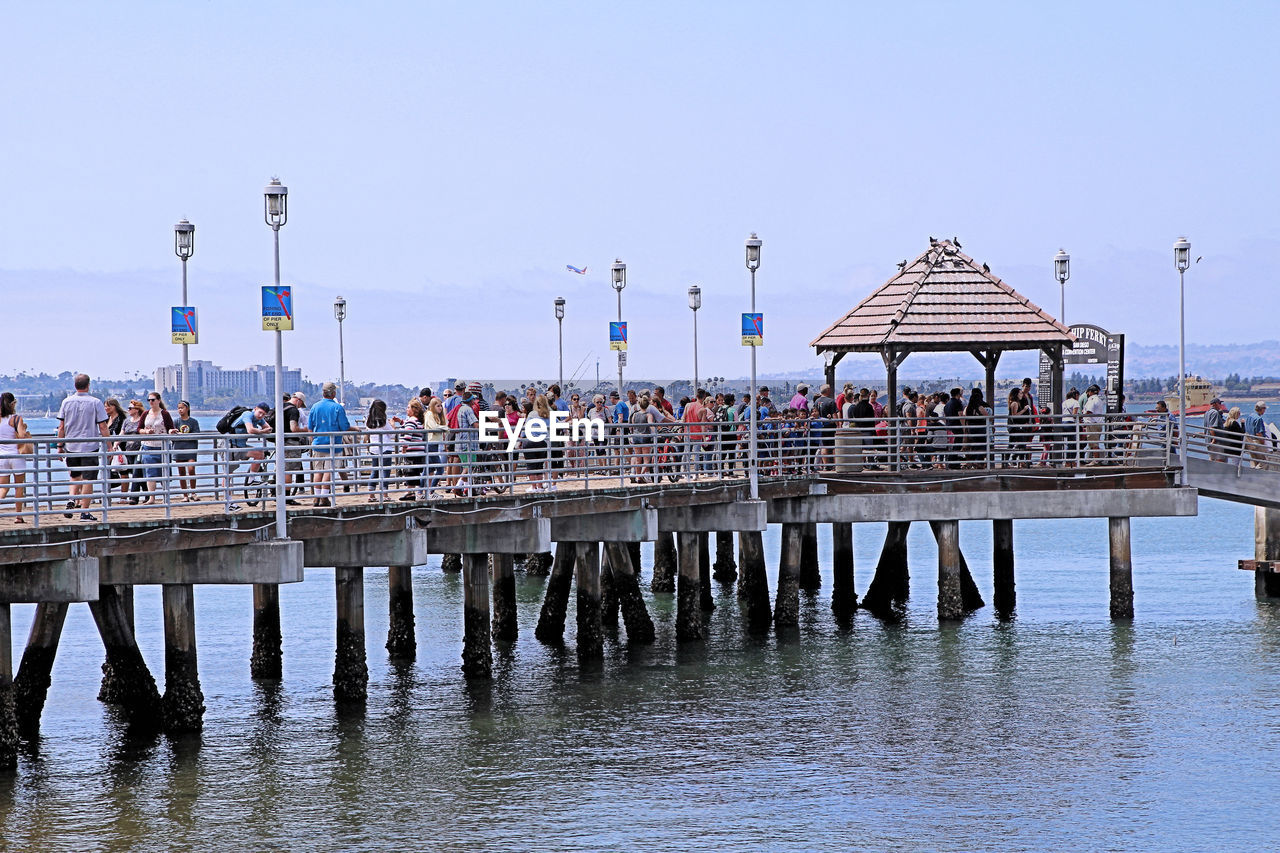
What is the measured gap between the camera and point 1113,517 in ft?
103

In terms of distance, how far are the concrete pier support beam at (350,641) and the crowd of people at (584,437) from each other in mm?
1184

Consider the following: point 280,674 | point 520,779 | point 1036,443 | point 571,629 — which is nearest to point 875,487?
point 1036,443

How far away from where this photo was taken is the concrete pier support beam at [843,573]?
34.7 m

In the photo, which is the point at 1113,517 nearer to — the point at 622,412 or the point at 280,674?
the point at 622,412

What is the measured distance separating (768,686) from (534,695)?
335cm

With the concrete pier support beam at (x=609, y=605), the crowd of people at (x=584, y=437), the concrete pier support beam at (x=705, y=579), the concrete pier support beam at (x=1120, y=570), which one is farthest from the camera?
the concrete pier support beam at (x=705, y=579)

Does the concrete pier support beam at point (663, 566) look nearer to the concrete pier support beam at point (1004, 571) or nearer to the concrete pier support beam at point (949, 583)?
the concrete pier support beam at point (1004, 571)

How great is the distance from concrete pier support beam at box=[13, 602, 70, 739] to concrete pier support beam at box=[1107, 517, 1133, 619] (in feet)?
56.1

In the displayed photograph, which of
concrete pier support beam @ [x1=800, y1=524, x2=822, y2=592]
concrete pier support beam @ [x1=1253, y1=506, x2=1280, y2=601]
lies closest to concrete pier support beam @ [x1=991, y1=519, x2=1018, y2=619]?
concrete pier support beam @ [x1=1253, y1=506, x2=1280, y2=601]

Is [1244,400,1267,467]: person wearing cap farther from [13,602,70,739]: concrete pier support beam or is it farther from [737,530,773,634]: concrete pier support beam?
[13,602,70,739]: concrete pier support beam

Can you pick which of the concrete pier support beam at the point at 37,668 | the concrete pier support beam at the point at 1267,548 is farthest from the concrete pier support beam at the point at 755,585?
the concrete pier support beam at the point at 37,668

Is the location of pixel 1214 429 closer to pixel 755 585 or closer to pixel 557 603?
pixel 755 585

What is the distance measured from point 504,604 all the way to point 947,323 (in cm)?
923

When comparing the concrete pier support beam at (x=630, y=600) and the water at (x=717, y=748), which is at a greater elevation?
the concrete pier support beam at (x=630, y=600)
